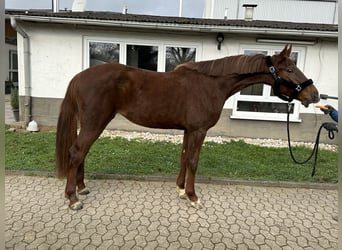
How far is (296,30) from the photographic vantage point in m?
6.02

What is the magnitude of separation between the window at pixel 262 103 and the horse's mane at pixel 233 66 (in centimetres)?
373

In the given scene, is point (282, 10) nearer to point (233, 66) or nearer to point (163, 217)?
point (233, 66)

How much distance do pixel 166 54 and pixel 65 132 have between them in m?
4.21

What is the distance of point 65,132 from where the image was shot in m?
3.06

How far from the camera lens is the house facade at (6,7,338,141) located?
20.9 feet

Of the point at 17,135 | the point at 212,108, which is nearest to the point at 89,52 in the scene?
the point at 17,135

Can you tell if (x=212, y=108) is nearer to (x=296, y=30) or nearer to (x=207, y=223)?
(x=207, y=223)

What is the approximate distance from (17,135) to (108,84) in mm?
4085

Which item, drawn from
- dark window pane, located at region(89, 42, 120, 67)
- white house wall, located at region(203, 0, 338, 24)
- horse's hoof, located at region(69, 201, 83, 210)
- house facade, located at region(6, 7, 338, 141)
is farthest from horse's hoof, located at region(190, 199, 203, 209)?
white house wall, located at region(203, 0, 338, 24)

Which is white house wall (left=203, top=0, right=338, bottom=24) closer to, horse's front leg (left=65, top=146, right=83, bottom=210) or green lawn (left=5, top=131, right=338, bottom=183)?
green lawn (left=5, top=131, right=338, bottom=183)

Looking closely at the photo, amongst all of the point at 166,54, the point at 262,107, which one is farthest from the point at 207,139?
the point at 166,54

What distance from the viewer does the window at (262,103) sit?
6.60 metres

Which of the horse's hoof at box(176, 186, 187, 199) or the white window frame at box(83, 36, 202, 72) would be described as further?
the white window frame at box(83, 36, 202, 72)

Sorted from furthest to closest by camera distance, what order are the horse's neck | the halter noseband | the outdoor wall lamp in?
1. the outdoor wall lamp
2. the horse's neck
3. the halter noseband
